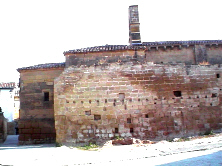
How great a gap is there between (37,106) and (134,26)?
322 inches

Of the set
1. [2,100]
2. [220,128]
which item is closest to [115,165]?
Result: [220,128]

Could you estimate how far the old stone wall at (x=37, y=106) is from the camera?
473 inches

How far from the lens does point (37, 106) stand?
12438 mm

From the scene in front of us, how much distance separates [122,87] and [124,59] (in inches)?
93.9

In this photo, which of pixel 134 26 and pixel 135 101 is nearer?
pixel 135 101

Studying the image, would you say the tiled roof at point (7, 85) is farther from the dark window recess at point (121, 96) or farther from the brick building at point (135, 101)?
the dark window recess at point (121, 96)

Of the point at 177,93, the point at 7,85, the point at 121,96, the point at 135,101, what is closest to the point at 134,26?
the point at 177,93

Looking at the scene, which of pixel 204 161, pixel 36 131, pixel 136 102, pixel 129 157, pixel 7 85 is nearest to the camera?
pixel 204 161

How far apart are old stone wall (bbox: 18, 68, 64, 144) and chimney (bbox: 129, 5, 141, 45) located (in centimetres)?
539

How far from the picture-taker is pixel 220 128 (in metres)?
9.98

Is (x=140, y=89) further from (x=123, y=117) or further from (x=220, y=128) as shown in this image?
(x=220, y=128)

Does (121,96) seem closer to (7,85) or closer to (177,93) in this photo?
(177,93)

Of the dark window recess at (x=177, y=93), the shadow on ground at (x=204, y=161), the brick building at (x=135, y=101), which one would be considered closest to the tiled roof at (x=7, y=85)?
the brick building at (x=135, y=101)

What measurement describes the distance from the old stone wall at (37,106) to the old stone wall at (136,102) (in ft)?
8.11
